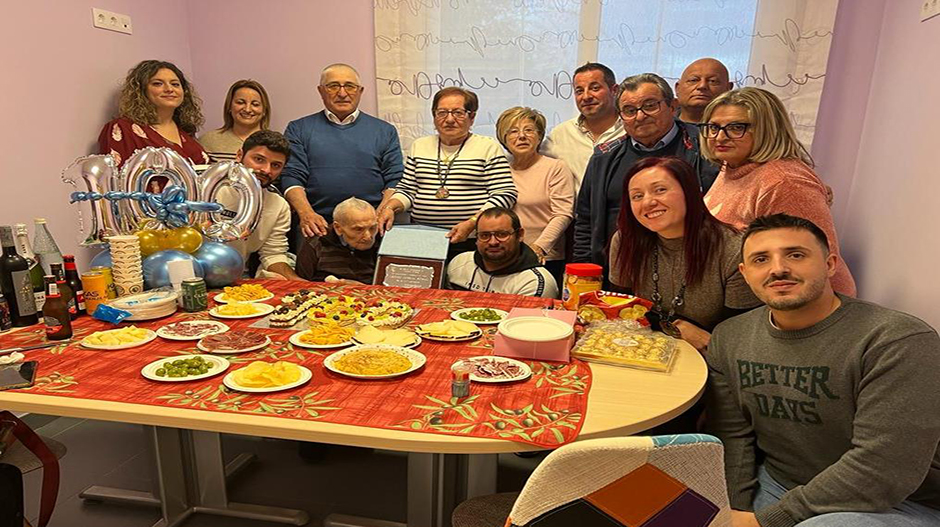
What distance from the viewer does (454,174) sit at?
299cm

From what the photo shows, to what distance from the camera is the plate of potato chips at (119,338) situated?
5.17ft

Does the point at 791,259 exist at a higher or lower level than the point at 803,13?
lower

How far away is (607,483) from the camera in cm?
83

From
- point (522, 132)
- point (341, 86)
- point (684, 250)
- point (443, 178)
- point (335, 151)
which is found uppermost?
point (341, 86)

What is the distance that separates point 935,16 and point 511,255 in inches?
73.5

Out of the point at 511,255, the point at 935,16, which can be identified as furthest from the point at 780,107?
the point at 511,255

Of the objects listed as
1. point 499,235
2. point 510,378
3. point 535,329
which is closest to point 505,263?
point 499,235

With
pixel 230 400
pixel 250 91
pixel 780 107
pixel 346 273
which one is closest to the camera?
pixel 230 400

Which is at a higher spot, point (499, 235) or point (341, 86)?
point (341, 86)

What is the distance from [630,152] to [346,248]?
4.52 feet

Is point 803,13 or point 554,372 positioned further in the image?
point 803,13

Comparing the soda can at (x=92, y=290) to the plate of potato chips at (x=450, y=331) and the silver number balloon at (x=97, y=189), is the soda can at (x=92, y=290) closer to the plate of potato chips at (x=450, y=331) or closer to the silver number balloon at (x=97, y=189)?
the silver number balloon at (x=97, y=189)

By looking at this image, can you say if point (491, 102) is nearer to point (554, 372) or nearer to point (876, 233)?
point (876, 233)

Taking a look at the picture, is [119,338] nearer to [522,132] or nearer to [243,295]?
[243,295]
